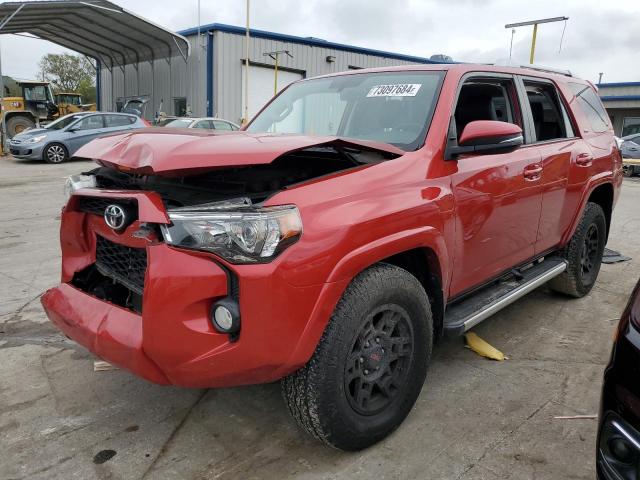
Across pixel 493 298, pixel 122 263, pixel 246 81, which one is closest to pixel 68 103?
pixel 246 81

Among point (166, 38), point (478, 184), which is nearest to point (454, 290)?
point (478, 184)

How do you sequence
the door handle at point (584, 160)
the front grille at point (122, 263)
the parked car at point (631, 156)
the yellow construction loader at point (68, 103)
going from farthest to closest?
1. the yellow construction loader at point (68, 103)
2. the parked car at point (631, 156)
3. the door handle at point (584, 160)
4. the front grille at point (122, 263)

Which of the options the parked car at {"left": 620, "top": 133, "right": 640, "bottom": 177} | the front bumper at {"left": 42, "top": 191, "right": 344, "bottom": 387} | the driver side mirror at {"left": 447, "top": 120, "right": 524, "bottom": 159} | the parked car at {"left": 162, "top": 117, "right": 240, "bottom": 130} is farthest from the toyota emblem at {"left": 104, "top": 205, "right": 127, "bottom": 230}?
the parked car at {"left": 620, "top": 133, "right": 640, "bottom": 177}

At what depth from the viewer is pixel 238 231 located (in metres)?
2.01

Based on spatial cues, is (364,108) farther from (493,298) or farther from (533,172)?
(493,298)

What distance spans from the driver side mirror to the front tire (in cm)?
78

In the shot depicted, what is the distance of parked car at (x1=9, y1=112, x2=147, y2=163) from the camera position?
49.5ft

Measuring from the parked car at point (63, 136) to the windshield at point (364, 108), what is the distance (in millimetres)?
13087

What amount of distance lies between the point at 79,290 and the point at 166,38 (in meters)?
21.9

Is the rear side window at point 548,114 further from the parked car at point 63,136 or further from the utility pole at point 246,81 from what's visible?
the utility pole at point 246,81

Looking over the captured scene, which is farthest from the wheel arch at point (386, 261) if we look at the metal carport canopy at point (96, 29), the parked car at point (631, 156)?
the metal carport canopy at point (96, 29)

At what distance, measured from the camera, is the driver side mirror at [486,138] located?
2.69 metres

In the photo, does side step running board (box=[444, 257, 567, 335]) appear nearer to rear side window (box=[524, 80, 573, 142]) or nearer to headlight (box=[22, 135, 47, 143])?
rear side window (box=[524, 80, 573, 142])

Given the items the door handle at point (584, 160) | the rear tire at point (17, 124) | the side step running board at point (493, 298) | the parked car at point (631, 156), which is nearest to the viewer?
the side step running board at point (493, 298)
